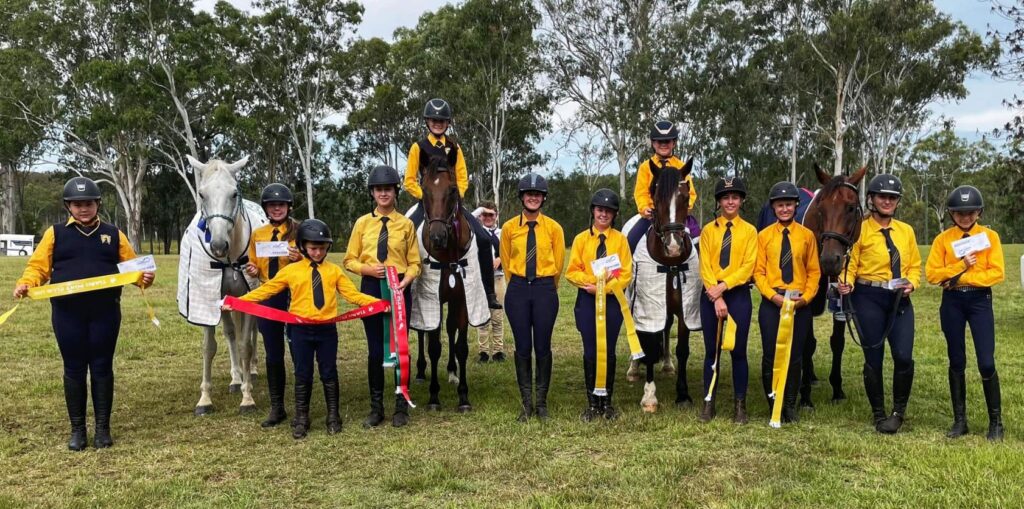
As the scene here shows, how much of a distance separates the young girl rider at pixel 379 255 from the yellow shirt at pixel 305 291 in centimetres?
27

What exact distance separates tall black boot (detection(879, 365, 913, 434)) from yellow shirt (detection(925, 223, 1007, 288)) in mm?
839

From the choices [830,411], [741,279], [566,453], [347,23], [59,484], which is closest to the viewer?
[59,484]

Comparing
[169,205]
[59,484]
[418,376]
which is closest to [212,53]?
[169,205]

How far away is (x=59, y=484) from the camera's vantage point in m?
4.41

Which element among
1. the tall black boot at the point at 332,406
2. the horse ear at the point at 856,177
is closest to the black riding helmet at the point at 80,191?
the tall black boot at the point at 332,406

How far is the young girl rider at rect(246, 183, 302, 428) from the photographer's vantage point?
5.78 metres

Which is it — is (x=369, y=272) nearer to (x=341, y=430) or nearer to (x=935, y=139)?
(x=341, y=430)

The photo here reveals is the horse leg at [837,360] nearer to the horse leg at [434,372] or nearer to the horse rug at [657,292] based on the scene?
the horse rug at [657,292]

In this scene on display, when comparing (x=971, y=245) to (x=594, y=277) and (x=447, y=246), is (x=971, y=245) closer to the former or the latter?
(x=594, y=277)

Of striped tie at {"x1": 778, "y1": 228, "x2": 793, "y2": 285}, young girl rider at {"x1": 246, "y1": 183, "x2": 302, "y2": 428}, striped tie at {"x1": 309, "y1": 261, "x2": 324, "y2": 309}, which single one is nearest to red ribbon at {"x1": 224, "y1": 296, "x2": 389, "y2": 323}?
striped tie at {"x1": 309, "y1": 261, "x2": 324, "y2": 309}

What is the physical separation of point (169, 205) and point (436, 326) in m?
54.6

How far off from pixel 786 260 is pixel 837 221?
20.6 inches

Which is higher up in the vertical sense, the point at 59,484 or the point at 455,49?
the point at 455,49

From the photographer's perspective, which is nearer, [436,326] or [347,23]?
[436,326]
